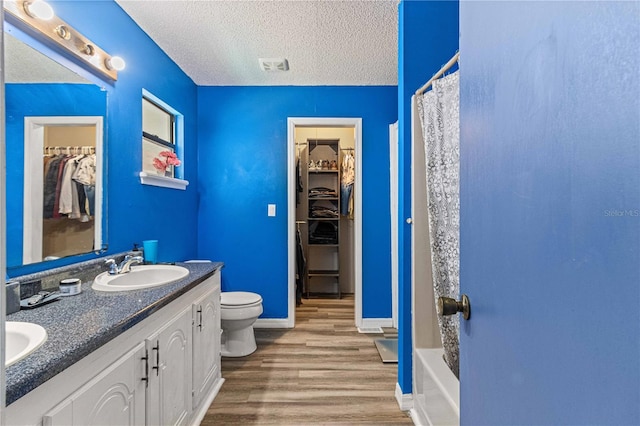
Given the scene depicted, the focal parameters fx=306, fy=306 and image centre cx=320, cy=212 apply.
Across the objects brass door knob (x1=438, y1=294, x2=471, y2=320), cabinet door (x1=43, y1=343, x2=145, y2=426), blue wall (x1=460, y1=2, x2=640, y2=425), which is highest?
blue wall (x1=460, y1=2, x2=640, y2=425)

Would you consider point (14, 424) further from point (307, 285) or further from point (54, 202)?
point (307, 285)

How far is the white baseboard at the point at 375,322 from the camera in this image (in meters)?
3.04

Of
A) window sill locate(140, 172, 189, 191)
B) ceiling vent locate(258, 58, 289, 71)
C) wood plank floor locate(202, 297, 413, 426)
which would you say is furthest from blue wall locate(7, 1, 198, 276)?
wood plank floor locate(202, 297, 413, 426)

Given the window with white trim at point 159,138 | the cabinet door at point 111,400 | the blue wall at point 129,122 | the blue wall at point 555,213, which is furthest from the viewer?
the window with white trim at point 159,138

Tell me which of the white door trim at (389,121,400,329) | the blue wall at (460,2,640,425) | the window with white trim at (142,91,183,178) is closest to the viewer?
the blue wall at (460,2,640,425)

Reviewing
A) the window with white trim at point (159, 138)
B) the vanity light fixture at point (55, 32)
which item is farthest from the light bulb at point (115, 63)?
the window with white trim at point (159, 138)

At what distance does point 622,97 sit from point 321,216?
12.5ft

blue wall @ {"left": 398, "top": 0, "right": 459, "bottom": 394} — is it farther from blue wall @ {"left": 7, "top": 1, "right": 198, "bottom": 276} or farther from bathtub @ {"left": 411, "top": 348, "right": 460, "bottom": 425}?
blue wall @ {"left": 7, "top": 1, "right": 198, "bottom": 276}

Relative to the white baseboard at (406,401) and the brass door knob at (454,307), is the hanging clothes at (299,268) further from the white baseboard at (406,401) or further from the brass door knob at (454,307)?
the brass door knob at (454,307)

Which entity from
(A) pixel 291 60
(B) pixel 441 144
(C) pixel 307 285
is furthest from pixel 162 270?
(C) pixel 307 285

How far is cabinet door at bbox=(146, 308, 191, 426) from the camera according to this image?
4.08 feet

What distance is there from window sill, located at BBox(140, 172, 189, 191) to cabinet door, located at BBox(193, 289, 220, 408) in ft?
3.00

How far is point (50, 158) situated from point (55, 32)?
576 millimetres

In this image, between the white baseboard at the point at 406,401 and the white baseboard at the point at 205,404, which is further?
the white baseboard at the point at 406,401
